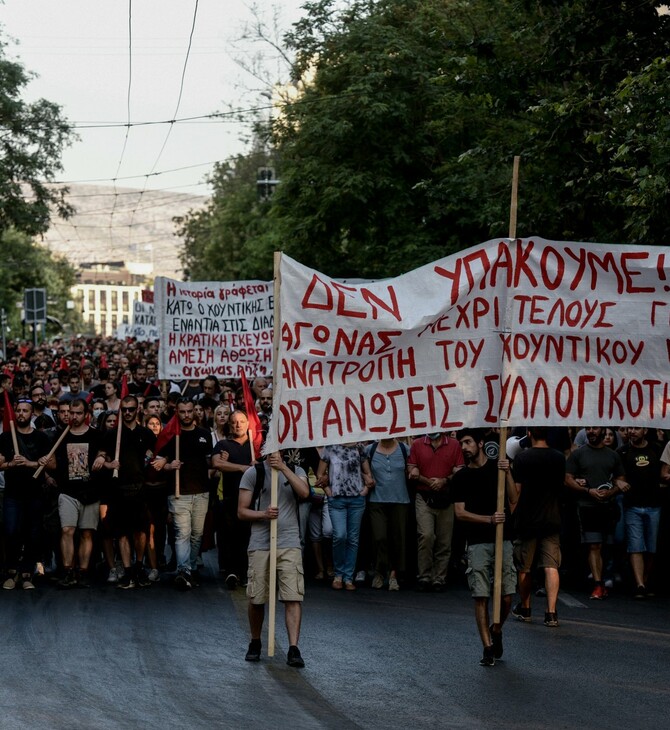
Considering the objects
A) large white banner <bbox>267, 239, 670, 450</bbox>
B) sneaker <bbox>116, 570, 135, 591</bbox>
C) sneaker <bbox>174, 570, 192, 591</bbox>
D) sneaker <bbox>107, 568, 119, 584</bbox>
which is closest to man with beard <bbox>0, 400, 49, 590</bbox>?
sneaker <bbox>107, 568, 119, 584</bbox>

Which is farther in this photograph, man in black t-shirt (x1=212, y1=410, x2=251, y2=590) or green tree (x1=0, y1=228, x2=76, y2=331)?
green tree (x1=0, y1=228, x2=76, y2=331)

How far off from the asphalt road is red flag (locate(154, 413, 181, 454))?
67.4 inches

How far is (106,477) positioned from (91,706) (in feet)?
18.9

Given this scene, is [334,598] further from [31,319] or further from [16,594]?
[31,319]

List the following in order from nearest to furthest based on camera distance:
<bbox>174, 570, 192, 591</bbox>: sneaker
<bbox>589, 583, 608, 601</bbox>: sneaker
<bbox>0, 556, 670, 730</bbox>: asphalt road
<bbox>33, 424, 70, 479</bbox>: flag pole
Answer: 1. <bbox>0, 556, 670, 730</bbox>: asphalt road
2. <bbox>589, 583, 608, 601</bbox>: sneaker
3. <bbox>174, 570, 192, 591</bbox>: sneaker
4. <bbox>33, 424, 70, 479</bbox>: flag pole

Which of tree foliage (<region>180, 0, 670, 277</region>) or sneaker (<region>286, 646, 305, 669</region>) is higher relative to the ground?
tree foliage (<region>180, 0, 670, 277</region>)

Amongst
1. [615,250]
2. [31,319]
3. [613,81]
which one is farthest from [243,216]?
[615,250]

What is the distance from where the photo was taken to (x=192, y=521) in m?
14.2

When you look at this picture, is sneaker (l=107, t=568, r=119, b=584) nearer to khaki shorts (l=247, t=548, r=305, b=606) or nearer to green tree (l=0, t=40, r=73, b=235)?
khaki shorts (l=247, t=548, r=305, b=606)

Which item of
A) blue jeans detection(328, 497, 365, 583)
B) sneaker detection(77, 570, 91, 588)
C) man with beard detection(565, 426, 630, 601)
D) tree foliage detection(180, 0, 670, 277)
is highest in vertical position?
tree foliage detection(180, 0, 670, 277)

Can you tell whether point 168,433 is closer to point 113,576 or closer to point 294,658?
point 113,576

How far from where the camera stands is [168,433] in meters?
14.4

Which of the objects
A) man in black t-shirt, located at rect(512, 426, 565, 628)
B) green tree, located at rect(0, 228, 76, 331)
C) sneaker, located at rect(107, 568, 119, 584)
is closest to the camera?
man in black t-shirt, located at rect(512, 426, 565, 628)

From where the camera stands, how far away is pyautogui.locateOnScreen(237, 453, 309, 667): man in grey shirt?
10062 mm
